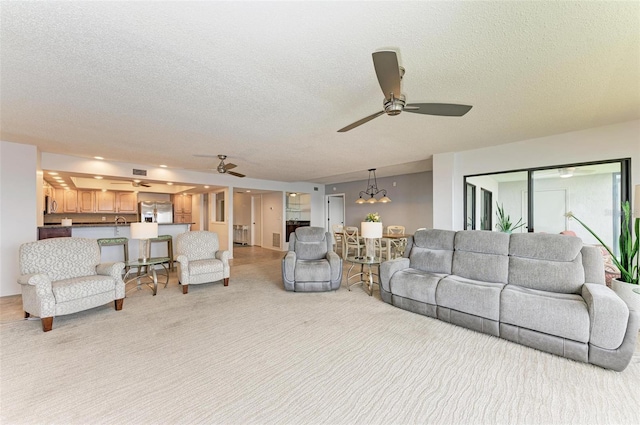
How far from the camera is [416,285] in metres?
3.12

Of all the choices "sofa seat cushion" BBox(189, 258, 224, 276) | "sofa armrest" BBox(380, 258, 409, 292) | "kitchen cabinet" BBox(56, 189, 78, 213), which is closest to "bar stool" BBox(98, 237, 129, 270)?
"sofa seat cushion" BBox(189, 258, 224, 276)

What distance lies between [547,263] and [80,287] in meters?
5.17

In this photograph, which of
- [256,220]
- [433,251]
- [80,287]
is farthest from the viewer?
[256,220]

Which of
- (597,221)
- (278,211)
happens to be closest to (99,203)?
(278,211)

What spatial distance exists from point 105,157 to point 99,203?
3.74 meters

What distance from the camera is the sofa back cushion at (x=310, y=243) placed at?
452 centimetres

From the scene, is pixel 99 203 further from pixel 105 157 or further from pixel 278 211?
pixel 278 211

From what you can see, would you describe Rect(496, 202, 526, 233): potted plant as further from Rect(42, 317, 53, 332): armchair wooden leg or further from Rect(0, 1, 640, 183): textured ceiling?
Rect(42, 317, 53, 332): armchair wooden leg

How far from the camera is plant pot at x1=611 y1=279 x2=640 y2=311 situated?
246 centimetres

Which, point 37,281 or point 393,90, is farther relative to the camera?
point 37,281

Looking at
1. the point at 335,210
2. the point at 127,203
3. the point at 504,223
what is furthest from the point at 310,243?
the point at 127,203

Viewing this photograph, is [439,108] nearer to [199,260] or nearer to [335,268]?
[335,268]

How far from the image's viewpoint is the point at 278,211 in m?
8.68

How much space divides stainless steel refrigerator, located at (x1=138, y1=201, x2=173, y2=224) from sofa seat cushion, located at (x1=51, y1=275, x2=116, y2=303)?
487cm
